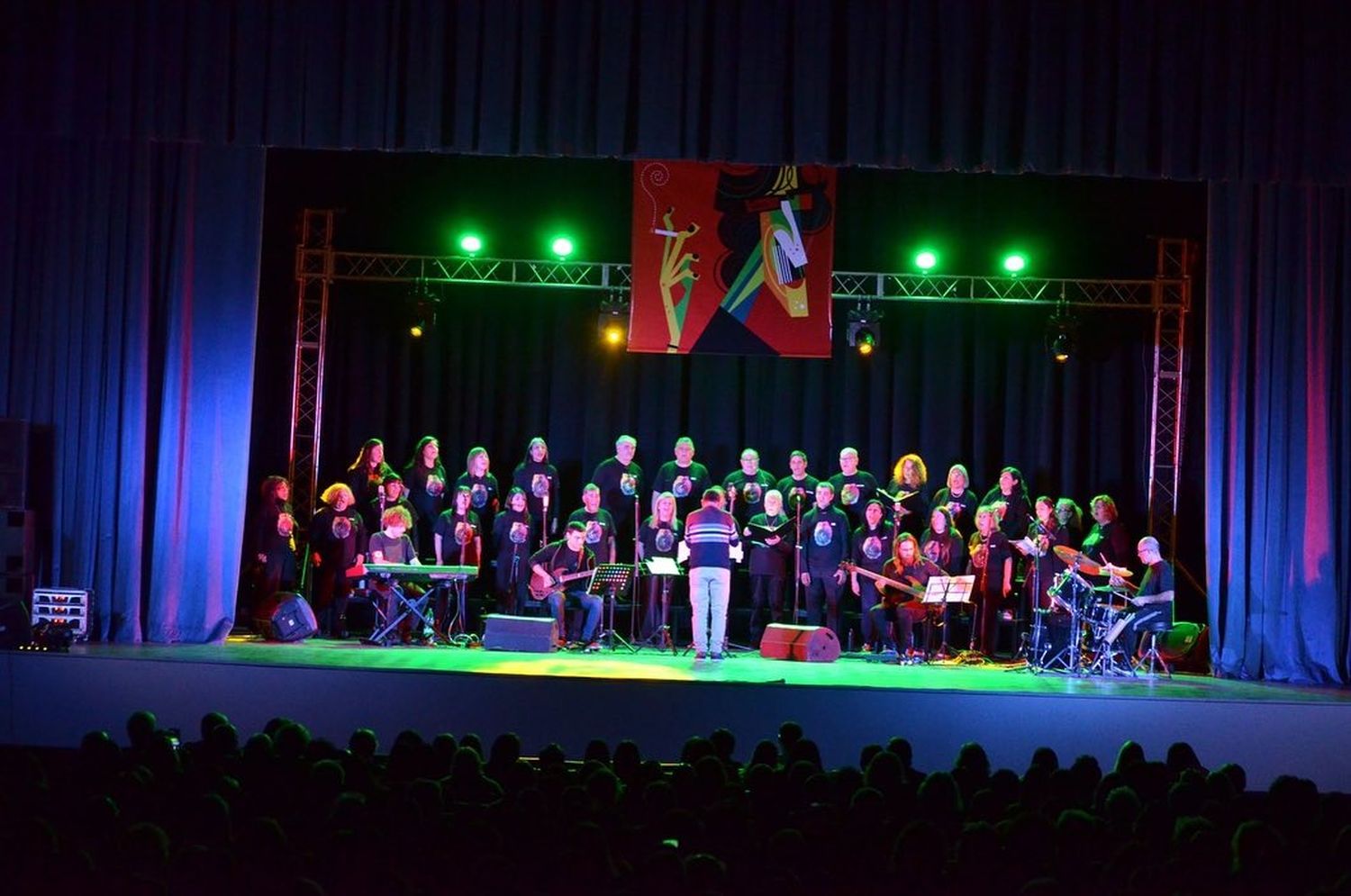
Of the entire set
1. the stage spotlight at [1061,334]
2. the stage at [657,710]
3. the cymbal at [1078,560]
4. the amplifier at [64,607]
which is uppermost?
the stage spotlight at [1061,334]

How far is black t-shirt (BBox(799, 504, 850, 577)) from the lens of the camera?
1495 centimetres

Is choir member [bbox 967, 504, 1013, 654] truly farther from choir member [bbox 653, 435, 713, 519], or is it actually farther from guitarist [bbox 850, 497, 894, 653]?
choir member [bbox 653, 435, 713, 519]

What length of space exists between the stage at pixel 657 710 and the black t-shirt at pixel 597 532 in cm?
442

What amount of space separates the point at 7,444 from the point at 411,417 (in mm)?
5436

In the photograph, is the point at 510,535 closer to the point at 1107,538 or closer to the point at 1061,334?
the point at 1107,538

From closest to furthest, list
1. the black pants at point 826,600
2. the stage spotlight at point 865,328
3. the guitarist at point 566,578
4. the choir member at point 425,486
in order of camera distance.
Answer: the guitarist at point 566,578, the black pants at point 826,600, the choir member at point 425,486, the stage spotlight at point 865,328

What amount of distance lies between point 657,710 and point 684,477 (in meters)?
5.86

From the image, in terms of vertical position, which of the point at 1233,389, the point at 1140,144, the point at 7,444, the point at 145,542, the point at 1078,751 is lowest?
the point at 1078,751

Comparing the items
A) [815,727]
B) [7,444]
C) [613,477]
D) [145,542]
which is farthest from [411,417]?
[815,727]

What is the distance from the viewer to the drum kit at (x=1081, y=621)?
1289cm

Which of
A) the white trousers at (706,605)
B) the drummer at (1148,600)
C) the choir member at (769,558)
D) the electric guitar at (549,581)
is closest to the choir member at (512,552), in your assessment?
the electric guitar at (549,581)

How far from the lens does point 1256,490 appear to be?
1288 centimetres

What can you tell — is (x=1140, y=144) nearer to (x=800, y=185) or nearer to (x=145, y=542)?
(x=800, y=185)

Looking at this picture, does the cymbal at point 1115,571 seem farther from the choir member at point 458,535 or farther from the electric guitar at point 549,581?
the choir member at point 458,535
